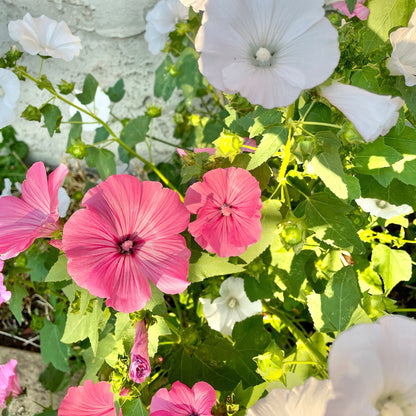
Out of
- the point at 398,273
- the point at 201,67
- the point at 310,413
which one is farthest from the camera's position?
the point at 398,273

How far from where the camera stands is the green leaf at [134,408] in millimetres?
758

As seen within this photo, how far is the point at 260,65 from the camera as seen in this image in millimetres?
603

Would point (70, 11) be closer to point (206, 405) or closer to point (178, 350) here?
point (178, 350)

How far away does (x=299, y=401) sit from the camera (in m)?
0.46

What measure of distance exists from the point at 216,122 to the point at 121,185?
77cm

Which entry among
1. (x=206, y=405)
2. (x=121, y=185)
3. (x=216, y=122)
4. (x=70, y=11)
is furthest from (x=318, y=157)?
(x=70, y=11)

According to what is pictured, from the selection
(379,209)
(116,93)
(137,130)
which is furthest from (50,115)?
(379,209)

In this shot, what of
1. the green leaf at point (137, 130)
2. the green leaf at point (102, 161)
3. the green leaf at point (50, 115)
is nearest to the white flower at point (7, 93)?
the green leaf at point (50, 115)

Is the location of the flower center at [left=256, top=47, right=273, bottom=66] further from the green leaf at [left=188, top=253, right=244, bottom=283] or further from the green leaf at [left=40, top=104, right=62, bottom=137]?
the green leaf at [left=40, top=104, right=62, bottom=137]

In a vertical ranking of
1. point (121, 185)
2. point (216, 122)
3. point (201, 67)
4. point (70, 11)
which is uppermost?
point (70, 11)

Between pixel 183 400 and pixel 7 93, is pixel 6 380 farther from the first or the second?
pixel 7 93

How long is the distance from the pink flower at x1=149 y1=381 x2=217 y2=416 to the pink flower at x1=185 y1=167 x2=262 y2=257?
0.22m

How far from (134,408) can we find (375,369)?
479 millimetres

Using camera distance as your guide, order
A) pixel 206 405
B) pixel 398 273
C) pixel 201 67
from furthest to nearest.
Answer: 1. pixel 398 273
2. pixel 206 405
3. pixel 201 67
